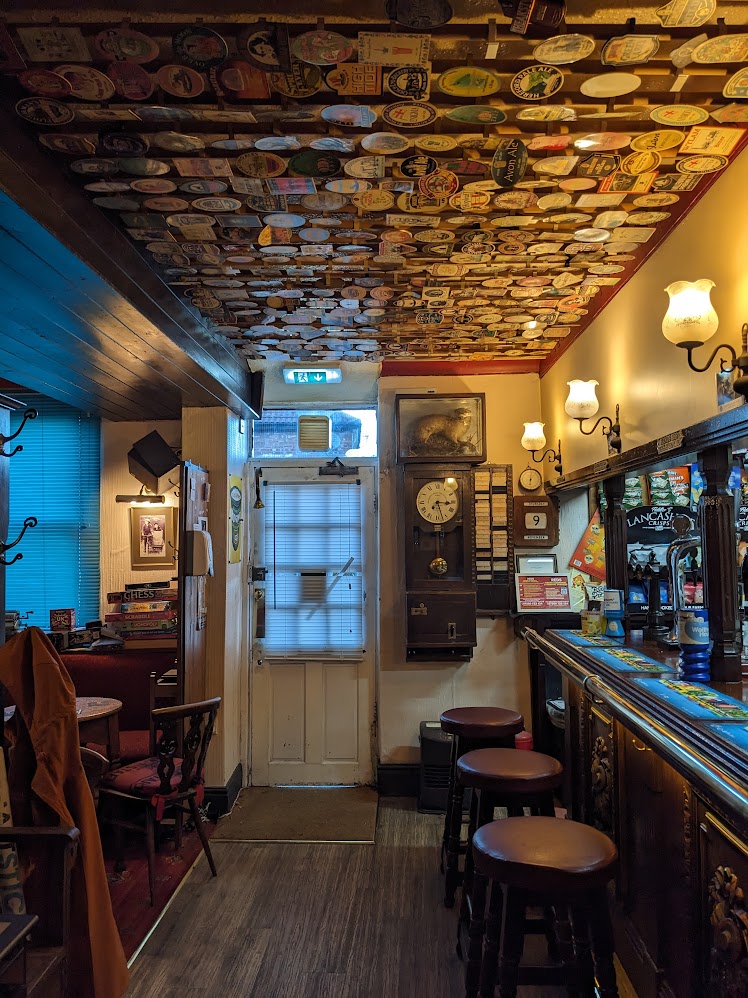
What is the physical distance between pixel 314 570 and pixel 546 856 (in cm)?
328

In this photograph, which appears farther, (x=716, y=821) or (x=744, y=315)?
(x=744, y=315)

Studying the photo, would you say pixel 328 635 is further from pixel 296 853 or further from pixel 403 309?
pixel 403 309

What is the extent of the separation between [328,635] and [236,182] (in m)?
3.33

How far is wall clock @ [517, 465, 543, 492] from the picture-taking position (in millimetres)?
4676

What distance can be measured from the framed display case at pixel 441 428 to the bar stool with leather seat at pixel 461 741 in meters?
1.85

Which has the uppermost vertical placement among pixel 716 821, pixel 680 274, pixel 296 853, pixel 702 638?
pixel 680 274

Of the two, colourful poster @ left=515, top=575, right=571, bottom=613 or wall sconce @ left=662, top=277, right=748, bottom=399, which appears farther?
colourful poster @ left=515, top=575, right=571, bottom=613

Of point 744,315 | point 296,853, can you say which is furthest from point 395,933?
point 744,315

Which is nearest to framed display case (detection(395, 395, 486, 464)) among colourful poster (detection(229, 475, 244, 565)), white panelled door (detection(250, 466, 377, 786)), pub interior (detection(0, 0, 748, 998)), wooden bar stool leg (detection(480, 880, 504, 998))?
pub interior (detection(0, 0, 748, 998))

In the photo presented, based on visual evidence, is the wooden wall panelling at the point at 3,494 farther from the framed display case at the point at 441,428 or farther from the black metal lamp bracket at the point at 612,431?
the framed display case at the point at 441,428

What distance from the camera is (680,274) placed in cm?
243

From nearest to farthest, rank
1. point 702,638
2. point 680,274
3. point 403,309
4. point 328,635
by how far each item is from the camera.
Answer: point 702,638
point 680,274
point 403,309
point 328,635

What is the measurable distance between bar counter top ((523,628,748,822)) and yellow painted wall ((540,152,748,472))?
88cm

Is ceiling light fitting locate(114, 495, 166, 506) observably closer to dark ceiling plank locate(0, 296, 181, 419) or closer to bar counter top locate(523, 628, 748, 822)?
dark ceiling plank locate(0, 296, 181, 419)
